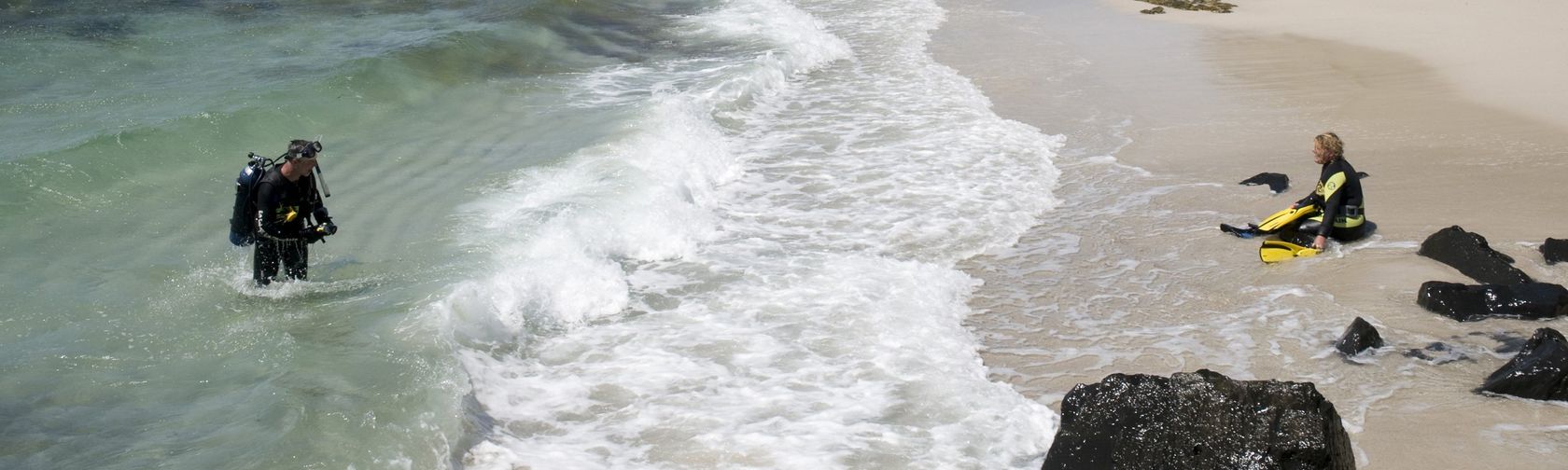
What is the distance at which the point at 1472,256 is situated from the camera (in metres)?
8.62

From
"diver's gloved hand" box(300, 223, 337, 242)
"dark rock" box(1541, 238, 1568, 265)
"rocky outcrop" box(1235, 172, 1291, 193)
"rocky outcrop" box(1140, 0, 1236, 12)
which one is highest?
"rocky outcrop" box(1140, 0, 1236, 12)

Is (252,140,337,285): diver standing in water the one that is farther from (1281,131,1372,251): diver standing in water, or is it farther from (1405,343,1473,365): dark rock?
(1281,131,1372,251): diver standing in water

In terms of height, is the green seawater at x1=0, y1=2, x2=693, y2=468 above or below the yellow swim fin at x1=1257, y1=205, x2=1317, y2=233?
below

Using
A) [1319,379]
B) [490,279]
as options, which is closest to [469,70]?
[490,279]

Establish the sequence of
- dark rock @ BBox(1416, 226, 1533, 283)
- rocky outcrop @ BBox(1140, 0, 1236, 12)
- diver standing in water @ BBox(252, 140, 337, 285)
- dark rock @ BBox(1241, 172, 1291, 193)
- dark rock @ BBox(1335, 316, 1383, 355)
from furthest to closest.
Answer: rocky outcrop @ BBox(1140, 0, 1236, 12)
dark rock @ BBox(1241, 172, 1291, 193)
dark rock @ BBox(1416, 226, 1533, 283)
diver standing in water @ BBox(252, 140, 337, 285)
dark rock @ BBox(1335, 316, 1383, 355)

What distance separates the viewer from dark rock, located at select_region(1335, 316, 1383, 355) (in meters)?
7.33

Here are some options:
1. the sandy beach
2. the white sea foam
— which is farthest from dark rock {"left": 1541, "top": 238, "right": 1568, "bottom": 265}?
the white sea foam

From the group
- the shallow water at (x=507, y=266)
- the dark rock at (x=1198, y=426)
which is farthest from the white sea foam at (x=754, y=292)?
the dark rock at (x=1198, y=426)

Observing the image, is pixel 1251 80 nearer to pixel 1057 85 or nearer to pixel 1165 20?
pixel 1057 85

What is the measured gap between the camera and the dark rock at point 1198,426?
512 centimetres

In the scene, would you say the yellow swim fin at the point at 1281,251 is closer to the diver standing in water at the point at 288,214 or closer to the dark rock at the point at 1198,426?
the dark rock at the point at 1198,426

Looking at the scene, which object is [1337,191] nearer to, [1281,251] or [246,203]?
[1281,251]

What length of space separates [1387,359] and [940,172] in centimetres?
604

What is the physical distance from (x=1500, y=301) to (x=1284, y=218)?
7.15ft
